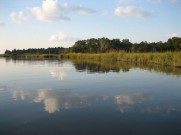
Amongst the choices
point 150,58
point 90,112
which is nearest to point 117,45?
point 150,58

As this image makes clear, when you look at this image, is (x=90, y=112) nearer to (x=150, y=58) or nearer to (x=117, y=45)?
(x=150, y=58)

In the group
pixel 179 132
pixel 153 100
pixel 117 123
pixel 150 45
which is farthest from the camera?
pixel 150 45

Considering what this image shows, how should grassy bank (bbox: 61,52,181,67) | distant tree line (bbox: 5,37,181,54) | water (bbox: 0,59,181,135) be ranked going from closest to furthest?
water (bbox: 0,59,181,135) < grassy bank (bbox: 61,52,181,67) < distant tree line (bbox: 5,37,181,54)

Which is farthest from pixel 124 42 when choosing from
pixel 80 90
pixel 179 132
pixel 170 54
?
pixel 179 132

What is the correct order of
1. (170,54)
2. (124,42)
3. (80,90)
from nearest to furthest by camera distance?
(80,90) < (170,54) < (124,42)

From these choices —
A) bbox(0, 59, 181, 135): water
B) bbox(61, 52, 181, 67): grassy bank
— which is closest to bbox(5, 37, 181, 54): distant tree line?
bbox(61, 52, 181, 67): grassy bank

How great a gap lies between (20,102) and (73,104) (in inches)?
85.5

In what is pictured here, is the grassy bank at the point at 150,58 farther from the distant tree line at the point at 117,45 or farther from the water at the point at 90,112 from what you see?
the distant tree line at the point at 117,45

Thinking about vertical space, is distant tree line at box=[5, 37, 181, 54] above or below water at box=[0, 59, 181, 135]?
above

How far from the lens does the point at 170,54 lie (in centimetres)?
3141

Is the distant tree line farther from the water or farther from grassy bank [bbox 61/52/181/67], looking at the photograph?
the water

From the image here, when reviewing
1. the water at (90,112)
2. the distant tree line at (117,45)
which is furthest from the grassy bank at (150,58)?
the distant tree line at (117,45)

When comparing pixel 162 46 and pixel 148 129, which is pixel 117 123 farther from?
pixel 162 46

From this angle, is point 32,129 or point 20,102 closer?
point 32,129
